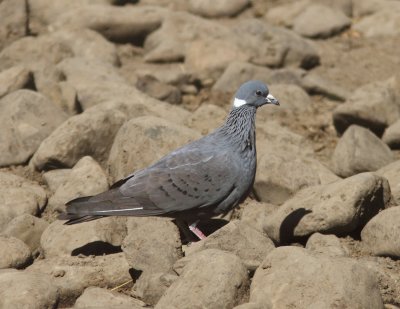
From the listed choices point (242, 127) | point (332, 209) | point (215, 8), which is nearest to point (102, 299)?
point (332, 209)

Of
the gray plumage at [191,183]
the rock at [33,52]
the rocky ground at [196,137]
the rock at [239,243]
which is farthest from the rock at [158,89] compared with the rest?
the rock at [239,243]

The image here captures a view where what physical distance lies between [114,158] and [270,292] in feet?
9.73

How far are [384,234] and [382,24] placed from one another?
6809 millimetres

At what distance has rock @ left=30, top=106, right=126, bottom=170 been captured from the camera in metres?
8.79

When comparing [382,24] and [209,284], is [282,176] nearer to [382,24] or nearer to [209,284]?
[209,284]

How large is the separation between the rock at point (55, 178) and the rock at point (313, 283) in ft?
9.71

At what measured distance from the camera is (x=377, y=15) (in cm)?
1384

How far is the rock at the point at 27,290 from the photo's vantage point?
6.19 metres

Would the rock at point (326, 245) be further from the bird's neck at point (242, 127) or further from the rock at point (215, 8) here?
the rock at point (215, 8)

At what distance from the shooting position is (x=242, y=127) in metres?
7.97

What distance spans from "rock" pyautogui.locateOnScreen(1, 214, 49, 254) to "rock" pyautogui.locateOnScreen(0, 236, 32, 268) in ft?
0.96

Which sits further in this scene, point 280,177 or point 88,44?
point 88,44

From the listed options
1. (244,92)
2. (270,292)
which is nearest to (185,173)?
(244,92)

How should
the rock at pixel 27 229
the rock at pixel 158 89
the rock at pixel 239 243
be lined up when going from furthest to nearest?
the rock at pixel 158 89 < the rock at pixel 27 229 < the rock at pixel 239 243
